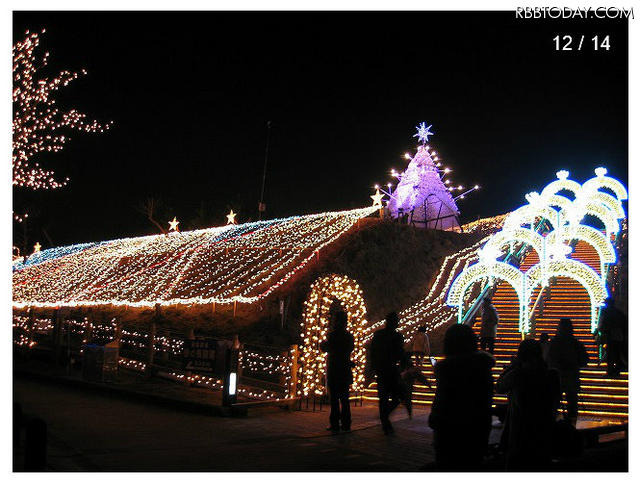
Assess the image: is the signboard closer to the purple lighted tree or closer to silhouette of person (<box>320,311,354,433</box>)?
silhouette of person (<box>320,311,354,433</box>)

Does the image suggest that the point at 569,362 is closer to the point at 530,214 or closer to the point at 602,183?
the point at 530,214

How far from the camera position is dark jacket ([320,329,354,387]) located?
7.80m

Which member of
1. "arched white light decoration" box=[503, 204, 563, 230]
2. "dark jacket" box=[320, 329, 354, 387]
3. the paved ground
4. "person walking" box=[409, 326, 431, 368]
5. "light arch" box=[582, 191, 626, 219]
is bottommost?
the paved ground

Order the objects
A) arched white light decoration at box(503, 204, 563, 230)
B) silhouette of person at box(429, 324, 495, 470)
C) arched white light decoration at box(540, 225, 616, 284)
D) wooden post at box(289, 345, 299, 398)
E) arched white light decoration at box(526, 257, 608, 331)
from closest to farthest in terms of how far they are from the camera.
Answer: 1. silhouette of person at box(429, 324, 495, 470)
2. wooden post at box(289, 345, 299, 398)
3. arched white light decoration at box(526, 257, 608, 331)
4. arched white light decoration at box(540, 225, 616, 284)
5. arched white light decoration at box(503, 204, 563, 230)

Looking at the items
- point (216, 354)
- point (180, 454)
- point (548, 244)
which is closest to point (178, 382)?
point (216, 354)

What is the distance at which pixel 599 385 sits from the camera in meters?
10.4

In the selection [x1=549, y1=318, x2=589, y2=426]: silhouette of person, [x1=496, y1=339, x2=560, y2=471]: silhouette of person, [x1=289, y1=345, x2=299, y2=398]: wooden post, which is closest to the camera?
[x1=496, y1=339, x2=560, y2=471]: silhouette of person

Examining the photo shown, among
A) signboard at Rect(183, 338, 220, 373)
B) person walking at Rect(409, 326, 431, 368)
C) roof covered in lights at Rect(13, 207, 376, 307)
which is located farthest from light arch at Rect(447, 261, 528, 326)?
signboard at Rect(183, 338, 220, 373)

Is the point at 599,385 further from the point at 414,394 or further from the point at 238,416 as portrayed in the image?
the point at 238,416

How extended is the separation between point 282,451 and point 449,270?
14.8 meters

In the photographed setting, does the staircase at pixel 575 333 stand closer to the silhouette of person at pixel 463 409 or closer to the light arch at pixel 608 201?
the light arch at pixel 608 201

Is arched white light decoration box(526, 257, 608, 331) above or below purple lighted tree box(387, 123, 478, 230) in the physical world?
below

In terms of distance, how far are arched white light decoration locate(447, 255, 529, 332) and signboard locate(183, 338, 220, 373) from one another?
23.0 ft

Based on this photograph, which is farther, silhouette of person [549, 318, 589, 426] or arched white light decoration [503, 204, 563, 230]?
arched white light decoration [503, 204, 563, 230]
